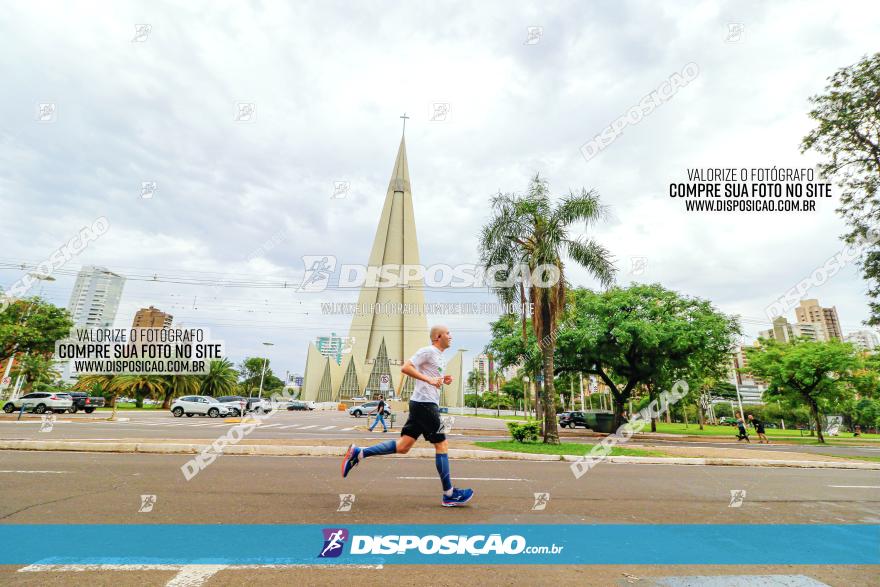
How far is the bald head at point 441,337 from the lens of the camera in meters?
4.73

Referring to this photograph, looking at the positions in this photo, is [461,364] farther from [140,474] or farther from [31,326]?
[140,474]

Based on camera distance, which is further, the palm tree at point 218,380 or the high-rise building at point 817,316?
the high-rise building at point 817,316

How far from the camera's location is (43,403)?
90.8ft

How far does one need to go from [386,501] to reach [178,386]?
50241mm

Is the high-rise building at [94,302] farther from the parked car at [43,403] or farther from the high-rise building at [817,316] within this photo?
the high-rise building at [817,316]

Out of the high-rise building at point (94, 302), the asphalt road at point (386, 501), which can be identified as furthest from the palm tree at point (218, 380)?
the asphalt road at point (386, 501)

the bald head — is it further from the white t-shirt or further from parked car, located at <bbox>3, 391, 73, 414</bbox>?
parked car, located at <bbox>3, 391, 73, 414</bbox>

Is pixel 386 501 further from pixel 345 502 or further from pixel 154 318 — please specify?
pixel 154 318

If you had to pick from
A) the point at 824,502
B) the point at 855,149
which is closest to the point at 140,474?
the point at 824,502

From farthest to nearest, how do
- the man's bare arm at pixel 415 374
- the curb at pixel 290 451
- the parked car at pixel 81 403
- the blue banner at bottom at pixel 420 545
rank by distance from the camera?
the parked car at pixel 81 403, the curb at pixel 290 451, the man's bare arm at pixel 415 374, the blue banner at bottom at pixel 420 545

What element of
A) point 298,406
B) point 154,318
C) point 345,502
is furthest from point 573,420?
point 154,318

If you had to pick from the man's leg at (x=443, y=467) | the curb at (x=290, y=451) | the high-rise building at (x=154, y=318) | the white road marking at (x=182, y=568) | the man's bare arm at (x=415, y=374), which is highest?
the high-rise building at (x=154, y=318)

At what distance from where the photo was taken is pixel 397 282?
88750 millimetres

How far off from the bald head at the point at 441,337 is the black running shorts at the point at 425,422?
0.65 metres
